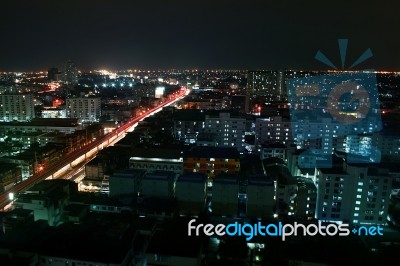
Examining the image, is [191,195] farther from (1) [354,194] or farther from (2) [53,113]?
(2) [53,113]

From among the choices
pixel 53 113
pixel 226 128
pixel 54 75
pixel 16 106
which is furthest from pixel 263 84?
pixel 54 75

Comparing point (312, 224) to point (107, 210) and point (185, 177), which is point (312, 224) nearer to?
point (185, 177)

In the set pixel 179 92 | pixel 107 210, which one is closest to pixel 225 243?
pixel 107 210

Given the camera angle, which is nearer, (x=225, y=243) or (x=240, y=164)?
(x=225, y=243)

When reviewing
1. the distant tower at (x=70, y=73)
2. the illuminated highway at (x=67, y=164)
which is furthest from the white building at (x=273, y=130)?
the distant tower at (x=70, y=73)

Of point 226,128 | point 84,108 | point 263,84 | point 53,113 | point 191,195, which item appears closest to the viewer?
point 191,195

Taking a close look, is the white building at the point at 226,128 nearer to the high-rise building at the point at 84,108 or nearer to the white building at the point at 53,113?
the high-rise building at the point at 84,108

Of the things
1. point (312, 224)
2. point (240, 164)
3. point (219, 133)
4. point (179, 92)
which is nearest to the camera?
point (312, 224)
